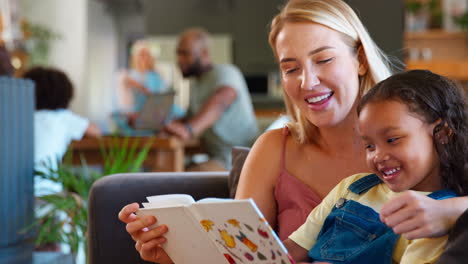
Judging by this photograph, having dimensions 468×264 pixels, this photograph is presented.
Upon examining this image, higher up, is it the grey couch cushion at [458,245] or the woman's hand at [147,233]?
the grey couch cushion at [458,245]

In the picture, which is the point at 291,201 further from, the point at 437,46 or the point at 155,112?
the point at 437,46

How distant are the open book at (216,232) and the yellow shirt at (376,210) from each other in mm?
181

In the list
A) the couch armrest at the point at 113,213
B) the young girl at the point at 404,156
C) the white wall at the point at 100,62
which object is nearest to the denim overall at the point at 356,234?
the young girl at the point at 404,156

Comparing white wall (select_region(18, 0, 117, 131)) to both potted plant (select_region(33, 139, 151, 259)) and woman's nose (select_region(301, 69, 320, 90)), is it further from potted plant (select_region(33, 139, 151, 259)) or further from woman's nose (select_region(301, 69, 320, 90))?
woman's nose (select_region(301, 69, 320, 90))

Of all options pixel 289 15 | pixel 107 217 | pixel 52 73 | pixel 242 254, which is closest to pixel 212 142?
pixel 52 73

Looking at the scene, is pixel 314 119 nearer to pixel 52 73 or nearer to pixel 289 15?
pixel 289 15

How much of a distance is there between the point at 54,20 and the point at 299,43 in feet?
25.0

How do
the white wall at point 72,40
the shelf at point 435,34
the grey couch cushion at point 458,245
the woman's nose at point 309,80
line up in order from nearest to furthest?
the grey couch cushion at point 458,245 → the woman's nose at point 309,80 → the shelf at point 435,34 → the white wall at point 72,40

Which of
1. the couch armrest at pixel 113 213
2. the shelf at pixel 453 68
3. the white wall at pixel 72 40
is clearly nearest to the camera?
the couch armrest at pixel 113 213

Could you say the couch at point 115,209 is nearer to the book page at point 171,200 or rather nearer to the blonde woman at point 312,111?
the blonde woman at point 312,111

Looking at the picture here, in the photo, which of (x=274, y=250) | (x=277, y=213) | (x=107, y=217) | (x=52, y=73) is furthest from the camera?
(x=52, y=73)

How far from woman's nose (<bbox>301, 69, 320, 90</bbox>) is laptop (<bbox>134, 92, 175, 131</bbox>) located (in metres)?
2.01

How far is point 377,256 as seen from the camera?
1.13 meters

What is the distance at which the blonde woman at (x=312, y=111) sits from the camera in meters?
1.48
